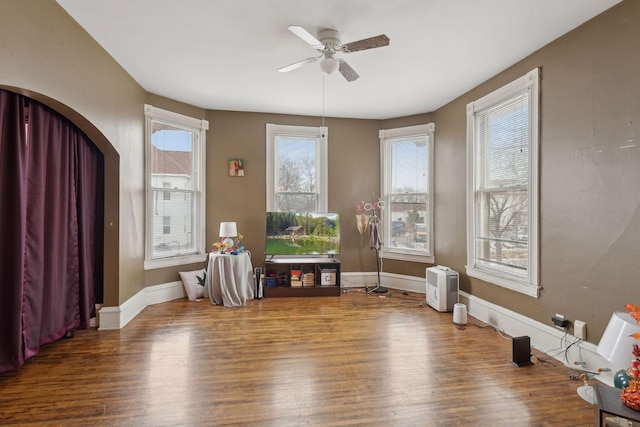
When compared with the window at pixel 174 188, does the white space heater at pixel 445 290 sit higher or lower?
lower

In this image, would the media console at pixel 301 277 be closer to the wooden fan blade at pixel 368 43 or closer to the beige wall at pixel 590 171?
the beige wall at pixel 590 171

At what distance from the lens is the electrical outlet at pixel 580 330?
2.48 meters

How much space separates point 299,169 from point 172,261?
2.37 meters

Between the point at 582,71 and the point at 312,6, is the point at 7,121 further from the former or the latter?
the point at 582,71

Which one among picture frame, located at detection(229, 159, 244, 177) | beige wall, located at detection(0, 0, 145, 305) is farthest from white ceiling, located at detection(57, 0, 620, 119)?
picture frame, located at detection(229, 159, 244, 177)

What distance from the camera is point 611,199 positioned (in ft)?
7.59

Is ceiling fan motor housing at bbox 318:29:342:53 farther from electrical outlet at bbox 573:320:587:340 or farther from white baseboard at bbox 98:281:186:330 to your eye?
white baseboard at bbox 98:281:186:330

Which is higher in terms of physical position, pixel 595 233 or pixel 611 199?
pixel 611 199

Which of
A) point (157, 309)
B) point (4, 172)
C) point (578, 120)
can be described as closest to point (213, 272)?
point (157, 309)

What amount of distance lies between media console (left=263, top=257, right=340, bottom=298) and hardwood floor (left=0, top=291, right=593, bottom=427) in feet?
3.53

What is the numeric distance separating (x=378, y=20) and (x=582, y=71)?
1.73 m

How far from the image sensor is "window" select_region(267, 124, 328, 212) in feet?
16.5

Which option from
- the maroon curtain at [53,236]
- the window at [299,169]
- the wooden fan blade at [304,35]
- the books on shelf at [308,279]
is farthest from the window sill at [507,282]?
the maroon curtain at [53,236]

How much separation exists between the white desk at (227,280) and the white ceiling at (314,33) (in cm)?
227
